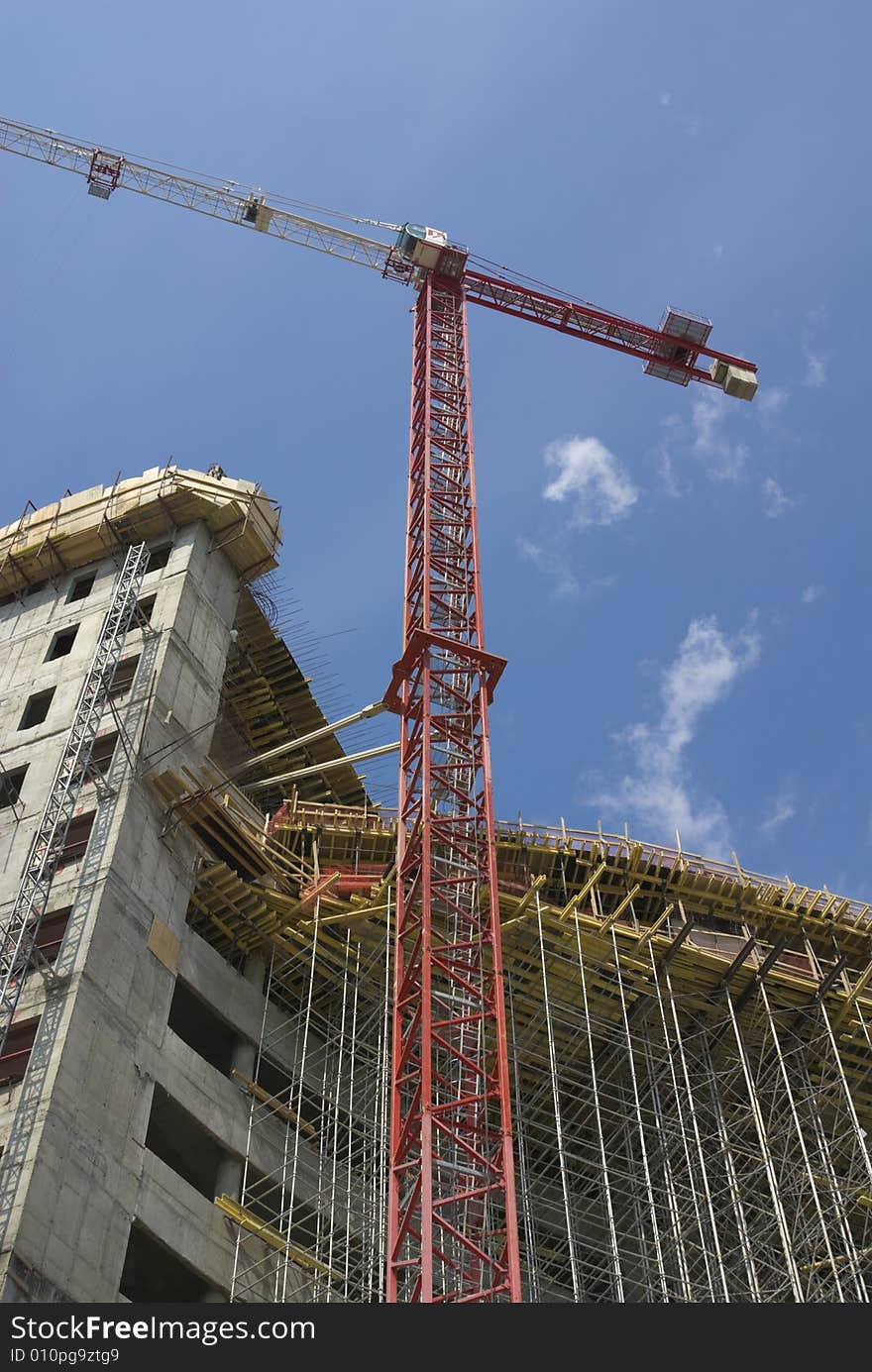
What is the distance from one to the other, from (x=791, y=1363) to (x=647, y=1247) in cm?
2189

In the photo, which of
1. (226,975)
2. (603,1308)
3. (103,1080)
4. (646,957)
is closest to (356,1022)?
(226,975)

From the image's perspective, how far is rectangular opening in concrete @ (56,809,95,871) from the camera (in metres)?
38.3

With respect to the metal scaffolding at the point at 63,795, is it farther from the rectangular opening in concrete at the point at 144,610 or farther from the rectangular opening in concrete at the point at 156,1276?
the rectangular opening in concrete at the point at 156,1276

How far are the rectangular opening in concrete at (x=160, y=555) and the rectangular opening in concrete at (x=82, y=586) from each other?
1818mm

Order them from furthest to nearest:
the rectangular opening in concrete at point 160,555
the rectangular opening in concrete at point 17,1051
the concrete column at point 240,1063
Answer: the rectangular opening in concrete at point 160,555, the concrete column at point 240,1063, the rectangular opening in concrete at point 17,1051

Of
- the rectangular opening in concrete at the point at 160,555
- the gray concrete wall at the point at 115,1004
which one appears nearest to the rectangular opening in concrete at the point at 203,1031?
the gray concrete wall at the point at 115,1004

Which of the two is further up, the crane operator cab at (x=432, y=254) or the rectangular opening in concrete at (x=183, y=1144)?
the crane operator cab at (x=432, y=254)

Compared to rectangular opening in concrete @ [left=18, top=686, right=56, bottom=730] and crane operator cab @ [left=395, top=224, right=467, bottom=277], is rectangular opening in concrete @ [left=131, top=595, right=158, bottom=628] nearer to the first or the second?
rectangular opening in concrete @ [left=18, top=686, right=56, bottom=730]

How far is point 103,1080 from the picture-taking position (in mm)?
34031

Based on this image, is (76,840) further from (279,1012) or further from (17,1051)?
(279,1012)

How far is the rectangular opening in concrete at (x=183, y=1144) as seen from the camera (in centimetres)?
3656

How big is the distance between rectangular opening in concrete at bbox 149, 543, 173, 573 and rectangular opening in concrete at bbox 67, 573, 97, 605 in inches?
71.6

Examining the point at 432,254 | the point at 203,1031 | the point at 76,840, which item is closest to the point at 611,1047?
the point at 203,1031

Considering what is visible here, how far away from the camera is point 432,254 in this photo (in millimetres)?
57250
